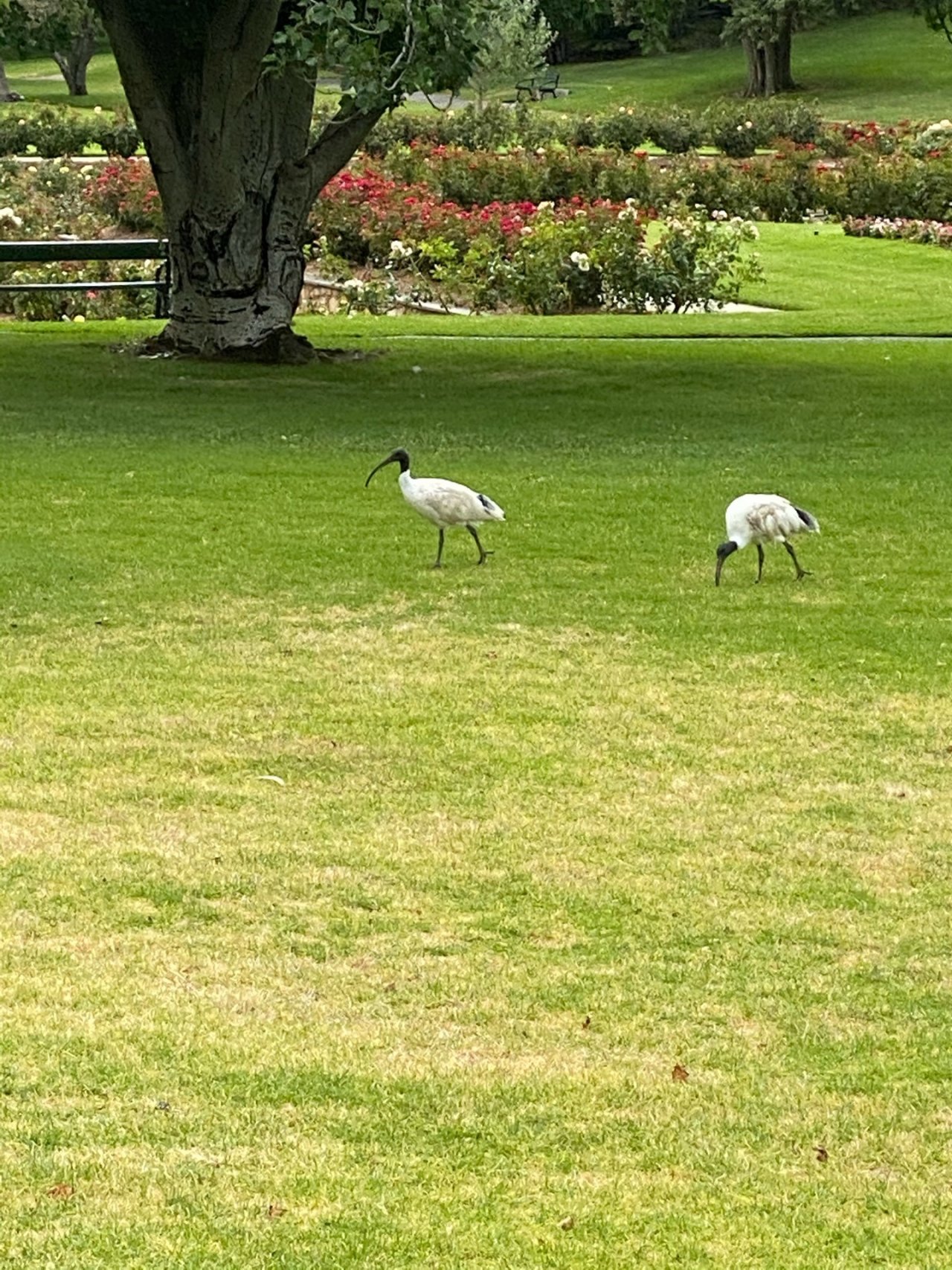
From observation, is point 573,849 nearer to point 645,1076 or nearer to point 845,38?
point 645,1076

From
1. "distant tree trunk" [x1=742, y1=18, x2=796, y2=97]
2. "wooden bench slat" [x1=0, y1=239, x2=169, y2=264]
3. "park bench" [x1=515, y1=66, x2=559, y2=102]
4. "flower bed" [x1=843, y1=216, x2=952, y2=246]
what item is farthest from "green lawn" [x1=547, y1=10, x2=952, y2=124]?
"wooden bench slat" [x1=0, y1=239, x2=169, y2=264]

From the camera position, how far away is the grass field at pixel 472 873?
487 cm

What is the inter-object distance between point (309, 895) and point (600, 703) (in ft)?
8.91

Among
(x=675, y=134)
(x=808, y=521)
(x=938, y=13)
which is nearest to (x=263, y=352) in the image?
(x=938, y=13)

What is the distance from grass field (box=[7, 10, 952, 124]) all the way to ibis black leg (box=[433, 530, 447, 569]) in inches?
1824

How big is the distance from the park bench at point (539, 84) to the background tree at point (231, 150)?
108 ft

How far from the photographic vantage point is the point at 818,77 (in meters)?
66.4

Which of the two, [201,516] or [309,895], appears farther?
[201,516]

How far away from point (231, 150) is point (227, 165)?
0.48 feet

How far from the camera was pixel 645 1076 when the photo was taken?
5.51m

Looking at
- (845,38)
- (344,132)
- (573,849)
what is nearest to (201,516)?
(573,849)

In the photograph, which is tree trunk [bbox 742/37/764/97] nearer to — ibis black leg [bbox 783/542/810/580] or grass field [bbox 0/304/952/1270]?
grass field [bbox 0/304/952/1270]

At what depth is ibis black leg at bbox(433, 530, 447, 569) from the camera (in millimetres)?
11805

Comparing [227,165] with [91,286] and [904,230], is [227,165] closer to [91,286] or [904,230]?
[91,286]
